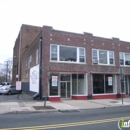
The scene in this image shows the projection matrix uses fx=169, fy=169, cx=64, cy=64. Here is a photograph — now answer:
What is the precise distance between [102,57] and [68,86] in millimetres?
6330

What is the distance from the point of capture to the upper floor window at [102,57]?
22.2 m

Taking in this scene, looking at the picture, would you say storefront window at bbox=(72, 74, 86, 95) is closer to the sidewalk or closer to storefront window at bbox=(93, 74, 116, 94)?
storefront window at bbox=(93, 74, 116, 94)

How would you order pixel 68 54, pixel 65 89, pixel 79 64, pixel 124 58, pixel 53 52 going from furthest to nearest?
pixel 124 58, pixel 79 64, pixel 68 54, pixel 65 89, pixel 53 52

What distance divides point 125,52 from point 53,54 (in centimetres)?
1180

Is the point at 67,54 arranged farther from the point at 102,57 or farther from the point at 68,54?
the point at 102,57

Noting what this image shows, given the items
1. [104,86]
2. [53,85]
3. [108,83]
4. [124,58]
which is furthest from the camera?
[124,58]

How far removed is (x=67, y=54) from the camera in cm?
2022

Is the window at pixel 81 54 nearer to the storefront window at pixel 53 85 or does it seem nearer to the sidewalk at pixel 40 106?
the storefront window at pixel 53 85

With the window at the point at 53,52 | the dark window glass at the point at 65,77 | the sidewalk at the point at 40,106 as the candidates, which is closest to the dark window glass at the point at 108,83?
the dark window glass at the point at 65,77

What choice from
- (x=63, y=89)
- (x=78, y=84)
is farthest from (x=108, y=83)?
(x=63, y=89)

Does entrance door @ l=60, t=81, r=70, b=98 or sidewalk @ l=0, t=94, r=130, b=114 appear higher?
entrance door @ l=60, t=81, r=70, b=98

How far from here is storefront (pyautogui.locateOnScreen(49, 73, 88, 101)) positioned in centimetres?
1886

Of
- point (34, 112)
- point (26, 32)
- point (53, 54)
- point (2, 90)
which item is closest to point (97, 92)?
point (53, 54)

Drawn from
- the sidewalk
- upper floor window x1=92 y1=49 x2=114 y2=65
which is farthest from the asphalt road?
upper floor window x1=92 y1=49 x2=114 y2=65
